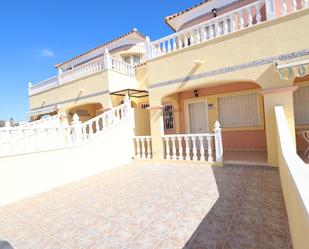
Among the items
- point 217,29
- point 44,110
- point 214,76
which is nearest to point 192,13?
point 217,29

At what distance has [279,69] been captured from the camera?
221 inches

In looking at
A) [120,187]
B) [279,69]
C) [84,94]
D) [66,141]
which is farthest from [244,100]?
[84,94]

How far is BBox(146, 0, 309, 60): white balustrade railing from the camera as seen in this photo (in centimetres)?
629

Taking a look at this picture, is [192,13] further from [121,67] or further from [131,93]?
[131,93]

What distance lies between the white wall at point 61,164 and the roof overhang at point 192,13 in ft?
24.0

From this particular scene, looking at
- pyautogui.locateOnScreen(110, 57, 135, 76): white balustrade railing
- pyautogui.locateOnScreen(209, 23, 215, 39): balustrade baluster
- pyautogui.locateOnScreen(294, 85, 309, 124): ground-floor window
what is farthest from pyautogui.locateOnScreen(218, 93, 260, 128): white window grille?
pyautogui.locateOnScreen(110, 57, 135, 76): white balustrade railing

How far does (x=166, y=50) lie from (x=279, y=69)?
4.99 meters

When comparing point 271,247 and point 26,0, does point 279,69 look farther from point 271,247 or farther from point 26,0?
point 26,0

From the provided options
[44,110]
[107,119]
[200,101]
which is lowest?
[107,119]

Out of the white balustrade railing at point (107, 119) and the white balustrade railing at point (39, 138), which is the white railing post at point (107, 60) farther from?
the white balustrade railing at point (39, 138)

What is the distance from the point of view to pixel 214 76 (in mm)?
7496

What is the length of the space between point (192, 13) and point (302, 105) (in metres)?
7.97

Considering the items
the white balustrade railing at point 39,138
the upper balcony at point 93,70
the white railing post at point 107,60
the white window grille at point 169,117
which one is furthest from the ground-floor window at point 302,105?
the white railing post at point 107,60

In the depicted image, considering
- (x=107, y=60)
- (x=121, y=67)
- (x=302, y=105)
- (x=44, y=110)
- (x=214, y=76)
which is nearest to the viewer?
(x=214, y=76)
